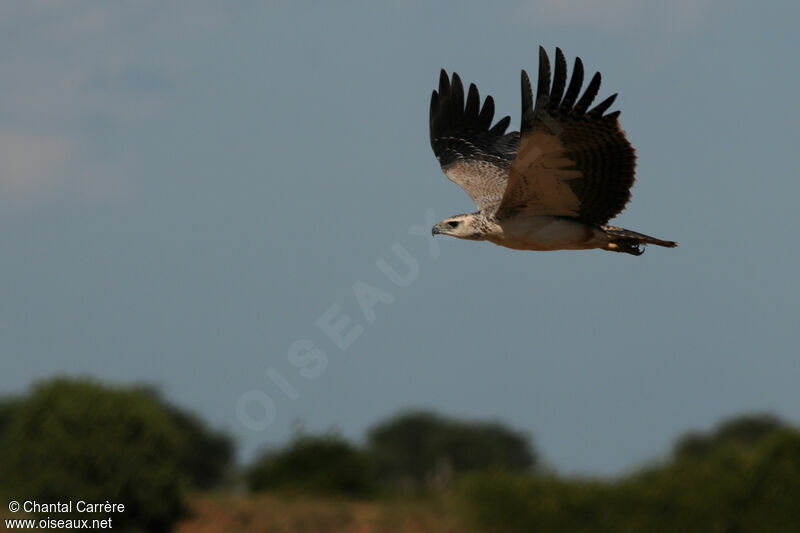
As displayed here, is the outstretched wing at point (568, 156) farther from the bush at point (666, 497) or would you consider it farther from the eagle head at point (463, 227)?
the bush at point (666, 497)

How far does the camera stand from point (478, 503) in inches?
980

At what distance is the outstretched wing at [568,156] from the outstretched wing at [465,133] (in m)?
2.68

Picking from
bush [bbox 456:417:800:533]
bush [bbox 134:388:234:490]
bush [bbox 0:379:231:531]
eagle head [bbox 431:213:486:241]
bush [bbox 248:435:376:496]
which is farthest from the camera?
bush [bbox 134:388:234:490]

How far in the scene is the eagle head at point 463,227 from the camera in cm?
1377

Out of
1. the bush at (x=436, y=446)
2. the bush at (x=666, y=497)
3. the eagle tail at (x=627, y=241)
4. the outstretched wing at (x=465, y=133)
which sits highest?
the bush at (x=436, y=446)

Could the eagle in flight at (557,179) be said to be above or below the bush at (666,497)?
above

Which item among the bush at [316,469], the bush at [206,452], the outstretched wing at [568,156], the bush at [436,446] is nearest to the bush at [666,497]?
the bush at [316,469]

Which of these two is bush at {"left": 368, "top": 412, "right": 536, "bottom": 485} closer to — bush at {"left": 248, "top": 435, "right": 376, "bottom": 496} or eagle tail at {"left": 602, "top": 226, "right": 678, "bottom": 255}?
bush at {"left": 248, "top": 435, "right": 376, "bottom": 496}

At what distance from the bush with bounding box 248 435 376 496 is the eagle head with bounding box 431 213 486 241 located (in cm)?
1401

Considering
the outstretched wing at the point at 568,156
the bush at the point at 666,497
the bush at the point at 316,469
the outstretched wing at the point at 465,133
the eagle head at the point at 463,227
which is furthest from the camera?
the bush at the point at 316,469

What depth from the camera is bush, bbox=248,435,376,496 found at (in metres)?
27.4

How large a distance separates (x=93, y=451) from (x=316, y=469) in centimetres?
551

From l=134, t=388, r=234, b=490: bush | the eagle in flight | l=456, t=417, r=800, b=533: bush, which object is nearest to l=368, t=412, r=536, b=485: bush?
l=134, t=388, r=234, b=490: bush

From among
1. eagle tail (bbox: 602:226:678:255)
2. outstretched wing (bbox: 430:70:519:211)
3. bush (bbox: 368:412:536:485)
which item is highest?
bush (bbox: 368:412:536:485)
